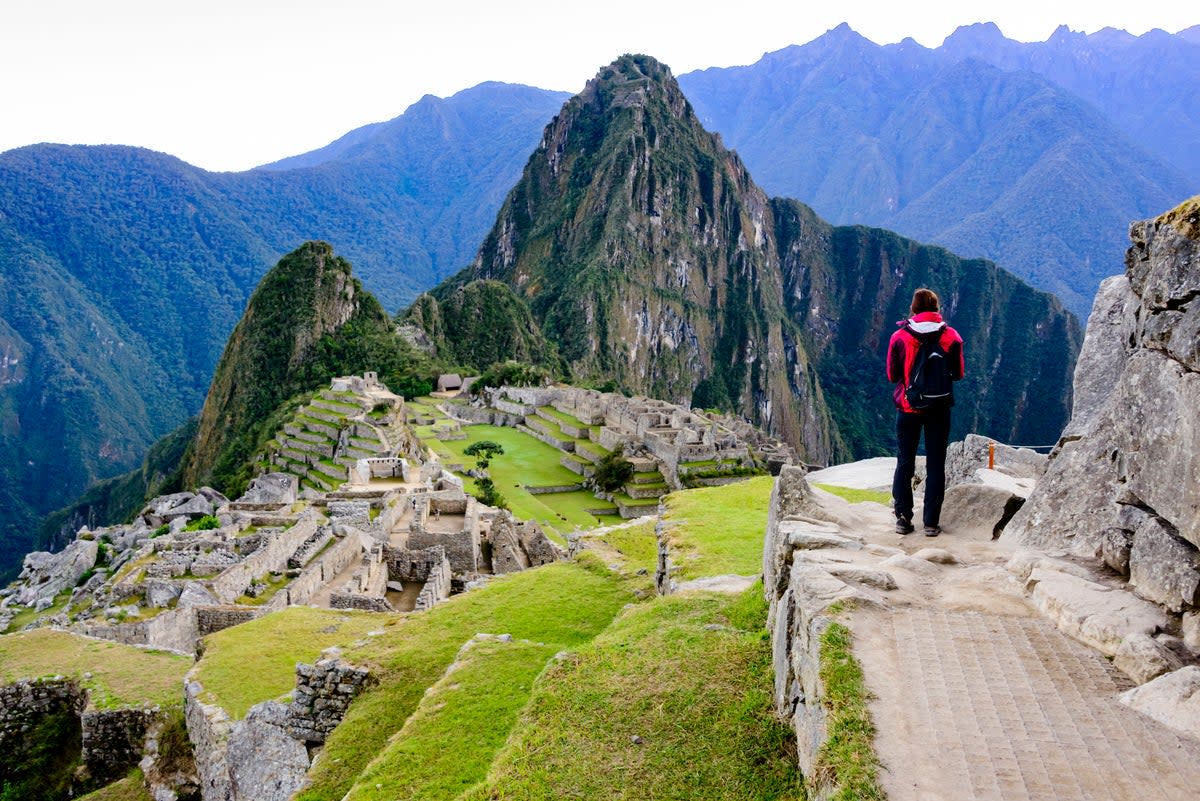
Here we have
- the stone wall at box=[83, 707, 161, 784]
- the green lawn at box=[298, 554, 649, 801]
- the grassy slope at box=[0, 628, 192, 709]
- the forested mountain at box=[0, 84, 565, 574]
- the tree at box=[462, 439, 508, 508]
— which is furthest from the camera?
the forested mountain at box=[0, 84, 565, 574]

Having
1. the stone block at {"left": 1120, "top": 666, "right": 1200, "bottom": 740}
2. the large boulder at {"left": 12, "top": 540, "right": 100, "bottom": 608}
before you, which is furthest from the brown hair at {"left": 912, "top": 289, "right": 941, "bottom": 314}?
the large boulder at {"left": 12, "top": 540, "right": 100, "bottom": 608}

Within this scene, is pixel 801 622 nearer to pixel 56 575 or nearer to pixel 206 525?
pixel 206 525

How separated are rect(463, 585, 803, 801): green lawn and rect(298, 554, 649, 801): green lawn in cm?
116

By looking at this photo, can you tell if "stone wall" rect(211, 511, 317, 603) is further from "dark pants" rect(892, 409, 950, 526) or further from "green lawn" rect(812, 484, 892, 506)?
"dark pants" rect(892, 409, 950, 526)

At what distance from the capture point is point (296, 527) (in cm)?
1650

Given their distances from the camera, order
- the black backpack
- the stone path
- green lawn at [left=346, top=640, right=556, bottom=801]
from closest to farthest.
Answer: the stone path
green lawn at [left=346, top=640, right=556, bottom=801]
the black backpack

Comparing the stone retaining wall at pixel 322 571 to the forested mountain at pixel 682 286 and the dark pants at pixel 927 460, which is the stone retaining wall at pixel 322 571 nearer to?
the dark pants at pixel 927 460

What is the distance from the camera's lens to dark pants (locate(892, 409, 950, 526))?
7367mm

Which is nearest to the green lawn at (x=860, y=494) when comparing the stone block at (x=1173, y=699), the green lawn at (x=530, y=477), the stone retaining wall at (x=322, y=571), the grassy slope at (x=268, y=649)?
the grassy slope at (x=268, y=649)

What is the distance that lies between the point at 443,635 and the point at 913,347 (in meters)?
5.87

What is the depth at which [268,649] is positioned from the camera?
383 inches

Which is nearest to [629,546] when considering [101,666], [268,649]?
[268,649]

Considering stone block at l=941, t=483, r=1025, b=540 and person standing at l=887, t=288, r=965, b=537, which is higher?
person standing at l=887, t=288, r=965, b=537

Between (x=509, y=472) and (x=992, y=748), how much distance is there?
134ft
